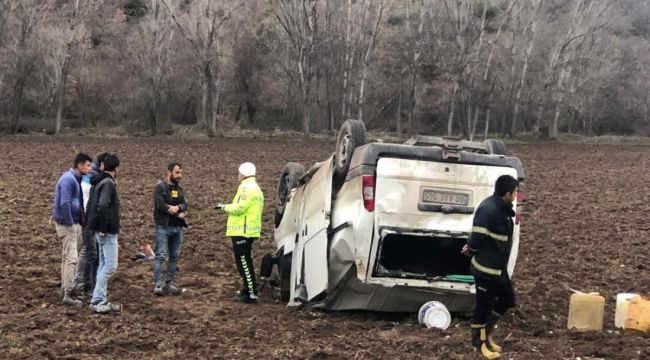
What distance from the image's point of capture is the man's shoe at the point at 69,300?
7980mm

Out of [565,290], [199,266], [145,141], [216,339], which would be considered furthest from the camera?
[145,141]

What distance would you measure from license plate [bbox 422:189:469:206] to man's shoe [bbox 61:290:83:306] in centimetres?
411

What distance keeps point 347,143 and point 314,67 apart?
40.9 metres

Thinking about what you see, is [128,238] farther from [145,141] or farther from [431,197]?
[145,141]

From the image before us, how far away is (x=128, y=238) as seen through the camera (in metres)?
12.5

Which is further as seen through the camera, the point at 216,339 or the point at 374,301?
the point at 374,301

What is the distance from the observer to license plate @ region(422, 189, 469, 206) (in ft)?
22.8

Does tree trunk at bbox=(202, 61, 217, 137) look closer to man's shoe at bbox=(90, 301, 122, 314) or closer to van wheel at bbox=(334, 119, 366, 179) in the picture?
man's shoe at bbox=(90, 301, 122, 314)

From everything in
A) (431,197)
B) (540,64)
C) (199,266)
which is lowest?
(199,266)

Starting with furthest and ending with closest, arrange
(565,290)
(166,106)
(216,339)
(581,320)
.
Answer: (166,106) → (565,290) → (581,320) → (216,339)

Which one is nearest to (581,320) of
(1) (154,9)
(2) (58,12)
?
(1) (154,9)

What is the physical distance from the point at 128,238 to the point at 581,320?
26.5ft

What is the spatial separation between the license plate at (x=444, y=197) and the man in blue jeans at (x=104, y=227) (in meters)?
3.47

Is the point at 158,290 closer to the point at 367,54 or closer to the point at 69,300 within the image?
the point at 69,300
